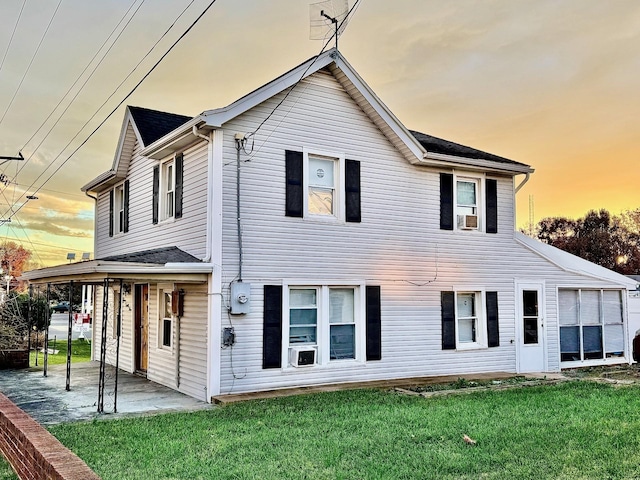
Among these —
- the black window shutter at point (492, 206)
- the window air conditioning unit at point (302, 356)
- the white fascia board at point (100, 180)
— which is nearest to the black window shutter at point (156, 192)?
the white fascia board at point (100, 180)

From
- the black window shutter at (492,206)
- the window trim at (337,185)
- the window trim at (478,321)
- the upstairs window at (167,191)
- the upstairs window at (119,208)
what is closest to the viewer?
the window trim at (337,185)

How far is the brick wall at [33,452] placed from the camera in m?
4.57

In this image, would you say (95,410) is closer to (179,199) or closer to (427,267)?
(179,199)

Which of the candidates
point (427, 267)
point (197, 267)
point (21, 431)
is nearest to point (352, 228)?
point (427, 267)

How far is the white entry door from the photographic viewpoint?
1459 cm

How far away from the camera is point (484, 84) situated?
53.0 feet

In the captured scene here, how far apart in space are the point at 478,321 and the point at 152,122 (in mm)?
9697

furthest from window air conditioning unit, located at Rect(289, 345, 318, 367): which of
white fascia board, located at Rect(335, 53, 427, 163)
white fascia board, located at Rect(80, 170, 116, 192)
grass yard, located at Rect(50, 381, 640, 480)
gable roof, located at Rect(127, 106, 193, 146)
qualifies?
white fascia board, located at Rect(80, 170, 116, 192)

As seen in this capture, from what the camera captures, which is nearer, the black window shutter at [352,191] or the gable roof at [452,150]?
the black window shutter at [352,191]

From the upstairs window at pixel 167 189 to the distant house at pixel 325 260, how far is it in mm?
50

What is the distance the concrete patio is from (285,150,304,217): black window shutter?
4147mm

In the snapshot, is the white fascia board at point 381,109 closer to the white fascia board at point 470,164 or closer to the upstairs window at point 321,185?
the white fascia board at point 470,164

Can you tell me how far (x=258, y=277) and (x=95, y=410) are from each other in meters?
3.71

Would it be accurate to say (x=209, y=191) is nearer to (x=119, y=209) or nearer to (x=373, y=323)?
(x=373, y=323)
